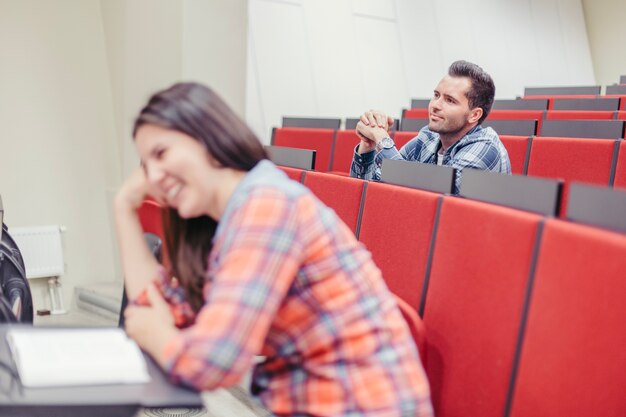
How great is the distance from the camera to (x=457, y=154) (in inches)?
31.8

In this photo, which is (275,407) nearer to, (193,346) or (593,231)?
(193,346)

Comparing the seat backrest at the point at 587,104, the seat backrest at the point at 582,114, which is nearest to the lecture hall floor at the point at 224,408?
the seat backrest at the point at 582,114

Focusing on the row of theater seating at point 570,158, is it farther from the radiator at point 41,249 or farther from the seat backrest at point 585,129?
the radiator at point 41,249

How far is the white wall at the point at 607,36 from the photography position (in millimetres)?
2662

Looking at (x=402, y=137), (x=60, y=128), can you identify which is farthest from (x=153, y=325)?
(x=60, y=128)

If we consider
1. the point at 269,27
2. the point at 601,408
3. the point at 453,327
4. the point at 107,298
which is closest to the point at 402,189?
the point at 453,327

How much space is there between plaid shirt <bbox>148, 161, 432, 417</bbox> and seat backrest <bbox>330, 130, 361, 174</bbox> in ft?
3.14

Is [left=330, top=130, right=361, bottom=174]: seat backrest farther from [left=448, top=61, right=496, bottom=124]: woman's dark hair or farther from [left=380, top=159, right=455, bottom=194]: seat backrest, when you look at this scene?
[left=380, top=159, right=455, bottom=194]: seat backrest

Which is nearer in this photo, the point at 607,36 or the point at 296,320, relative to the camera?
the point at 296,320

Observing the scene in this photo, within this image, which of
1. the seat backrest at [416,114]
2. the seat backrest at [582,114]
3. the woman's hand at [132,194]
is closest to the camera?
the woman's hand at [132,194]

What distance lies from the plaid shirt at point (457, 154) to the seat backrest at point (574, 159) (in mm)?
148

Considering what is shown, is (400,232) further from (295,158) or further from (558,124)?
(558,124)

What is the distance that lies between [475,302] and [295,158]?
400mm

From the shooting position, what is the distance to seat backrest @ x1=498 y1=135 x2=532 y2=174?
1.00 m
